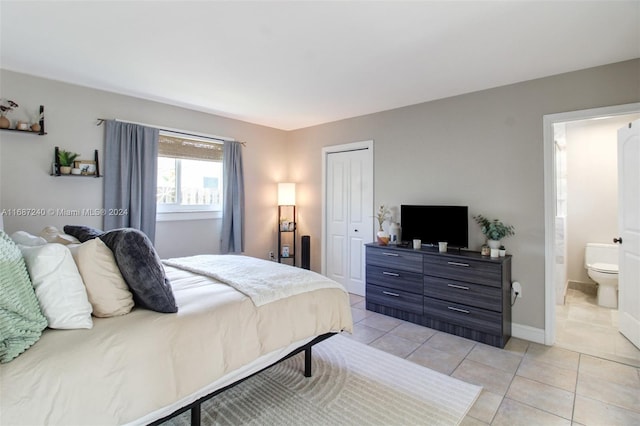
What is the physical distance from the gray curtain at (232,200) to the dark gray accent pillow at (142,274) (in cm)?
278

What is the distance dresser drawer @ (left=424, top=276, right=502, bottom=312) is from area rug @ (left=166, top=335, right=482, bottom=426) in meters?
0.92

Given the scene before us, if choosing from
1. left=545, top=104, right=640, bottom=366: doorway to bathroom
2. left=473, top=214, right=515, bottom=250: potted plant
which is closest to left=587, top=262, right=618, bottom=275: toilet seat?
Result: left=545, top=104, right=640, bottom=366: doorway to bathroom

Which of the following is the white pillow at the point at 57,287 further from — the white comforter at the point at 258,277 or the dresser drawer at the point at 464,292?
the dresser drawer at the point at 464,292

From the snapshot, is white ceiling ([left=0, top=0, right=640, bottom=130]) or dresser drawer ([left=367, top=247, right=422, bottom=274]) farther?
dresser drawer ([left=367, top=247, right=422, bottom=274])

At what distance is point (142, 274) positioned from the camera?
5.29 feet

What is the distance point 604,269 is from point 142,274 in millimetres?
5095

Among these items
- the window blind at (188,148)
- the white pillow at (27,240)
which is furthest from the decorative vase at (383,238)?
the white pillow at (27,240)

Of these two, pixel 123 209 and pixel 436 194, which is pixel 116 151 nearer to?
pixel 123 209

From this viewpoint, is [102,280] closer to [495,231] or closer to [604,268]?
[495,231]

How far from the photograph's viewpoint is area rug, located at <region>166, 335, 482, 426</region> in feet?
6.27

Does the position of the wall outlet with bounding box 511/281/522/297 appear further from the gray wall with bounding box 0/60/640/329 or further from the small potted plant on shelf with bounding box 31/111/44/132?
the small potted plant on shelf with bounding box 31/111/44/132

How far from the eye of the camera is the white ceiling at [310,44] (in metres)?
1.98

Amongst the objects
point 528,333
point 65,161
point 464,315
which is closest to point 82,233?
point 65,161

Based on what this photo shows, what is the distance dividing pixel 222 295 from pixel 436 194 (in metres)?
2.84
